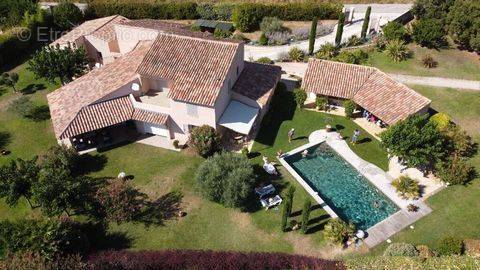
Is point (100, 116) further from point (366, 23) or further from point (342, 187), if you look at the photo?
point (366, 23)

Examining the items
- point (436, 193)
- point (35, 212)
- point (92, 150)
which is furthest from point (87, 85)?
point (436, 193)

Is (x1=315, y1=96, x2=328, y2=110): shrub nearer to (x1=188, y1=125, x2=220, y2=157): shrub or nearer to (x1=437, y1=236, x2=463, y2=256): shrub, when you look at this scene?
(x1=188, y1=125, x2=220, y2=157): shrub

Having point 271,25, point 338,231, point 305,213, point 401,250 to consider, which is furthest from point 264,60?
point 401,250

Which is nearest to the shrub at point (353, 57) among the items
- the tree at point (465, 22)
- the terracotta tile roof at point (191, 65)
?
the tree at point (465, 22)

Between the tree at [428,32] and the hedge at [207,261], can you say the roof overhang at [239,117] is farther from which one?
the tree at [428,32]

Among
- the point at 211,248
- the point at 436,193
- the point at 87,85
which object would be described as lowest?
the point at 211,248

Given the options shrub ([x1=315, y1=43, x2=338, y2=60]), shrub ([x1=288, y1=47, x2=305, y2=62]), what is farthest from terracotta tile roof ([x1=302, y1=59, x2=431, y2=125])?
shrub ([x1=288, y1=47, x2=305, y2=62])

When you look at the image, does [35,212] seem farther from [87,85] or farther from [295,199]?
[295,199]
